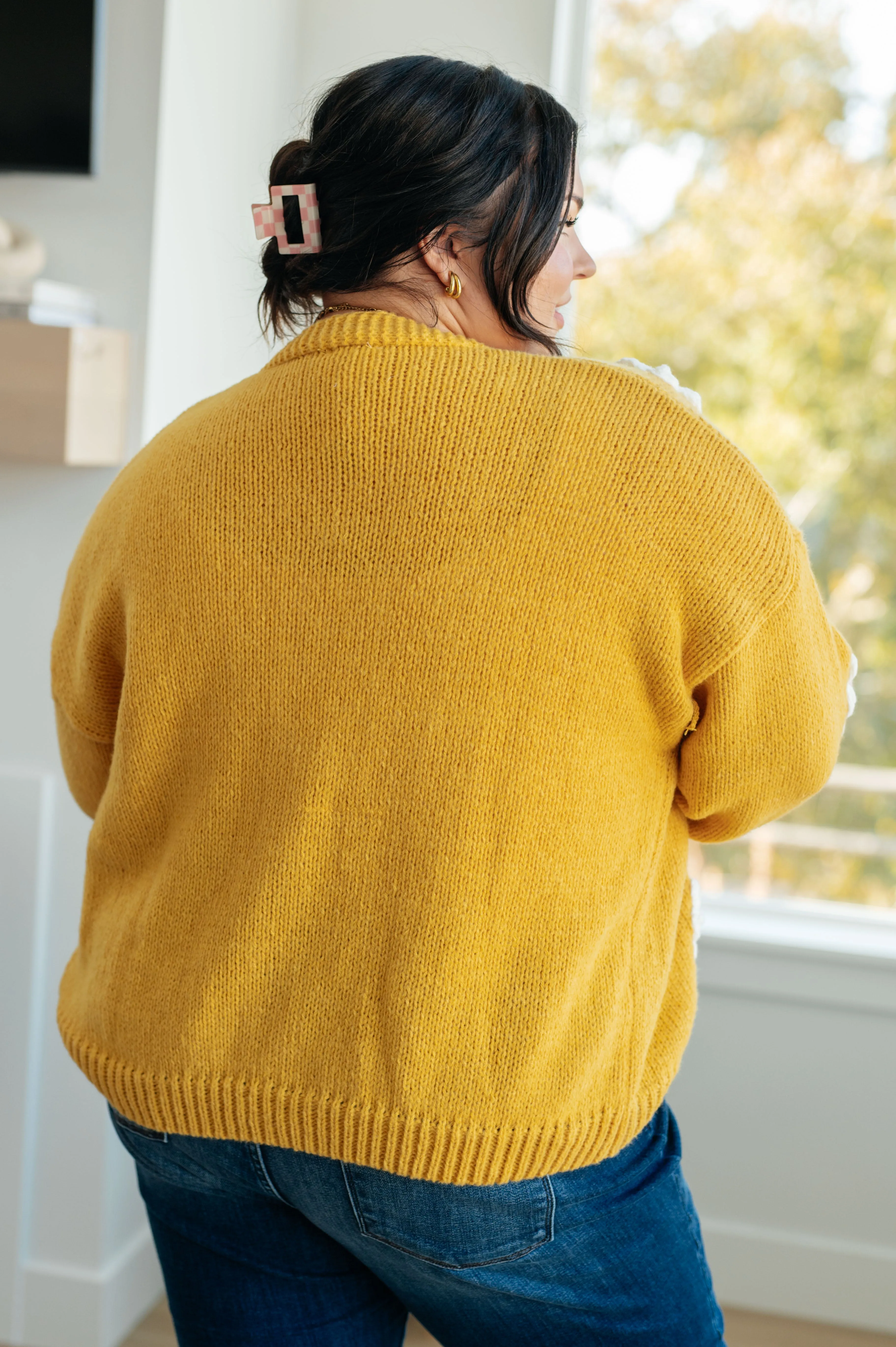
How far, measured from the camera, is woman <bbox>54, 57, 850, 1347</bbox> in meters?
0.69

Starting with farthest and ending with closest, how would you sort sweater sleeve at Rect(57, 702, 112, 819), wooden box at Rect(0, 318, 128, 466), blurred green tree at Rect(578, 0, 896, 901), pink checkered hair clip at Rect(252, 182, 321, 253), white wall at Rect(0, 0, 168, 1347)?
blurred green tree at Rect(578, 0, 896, 901) → white wall at Rect(0, 0, 168, 1347) → wooden box at Rect(0, 318, 128, 466) → sweater sleeve at Rect(57, 702, 112, 819) → pink checkered hair clip at Rect(252, 182, 321, 253)

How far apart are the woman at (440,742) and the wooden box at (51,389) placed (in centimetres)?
68

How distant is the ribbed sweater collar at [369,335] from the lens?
727 mm

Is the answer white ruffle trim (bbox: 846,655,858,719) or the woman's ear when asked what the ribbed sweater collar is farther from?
white ruffle trim (bbox: 846,655,858,719)

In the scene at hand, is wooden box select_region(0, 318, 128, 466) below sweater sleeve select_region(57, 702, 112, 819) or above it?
above

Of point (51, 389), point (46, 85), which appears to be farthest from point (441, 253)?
point (46, 85)

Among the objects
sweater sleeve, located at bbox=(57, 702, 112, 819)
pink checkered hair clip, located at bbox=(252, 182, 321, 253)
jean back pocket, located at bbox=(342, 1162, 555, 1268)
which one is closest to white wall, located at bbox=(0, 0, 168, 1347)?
sweater sleeve, located at bbox=(57, 702, 112, 819)

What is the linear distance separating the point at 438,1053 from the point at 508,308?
1.58 ft

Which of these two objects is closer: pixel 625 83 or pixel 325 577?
pixel 325 577

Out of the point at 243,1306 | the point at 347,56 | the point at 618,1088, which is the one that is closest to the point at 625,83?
the point at 347,56

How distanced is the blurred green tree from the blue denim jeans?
125cm

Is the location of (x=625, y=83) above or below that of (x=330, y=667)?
above

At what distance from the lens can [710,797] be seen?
0.80m

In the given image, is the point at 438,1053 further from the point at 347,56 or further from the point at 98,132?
the point at 347,56
